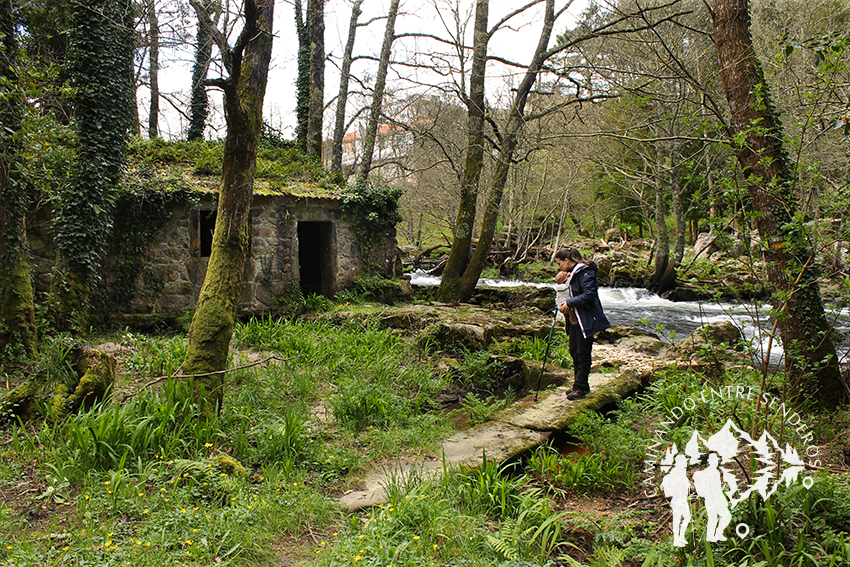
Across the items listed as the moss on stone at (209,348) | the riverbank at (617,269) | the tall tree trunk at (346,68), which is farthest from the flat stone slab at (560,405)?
the tall tree trunk at (346,68)

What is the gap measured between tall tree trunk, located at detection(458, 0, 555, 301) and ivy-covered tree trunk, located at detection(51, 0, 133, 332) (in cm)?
728

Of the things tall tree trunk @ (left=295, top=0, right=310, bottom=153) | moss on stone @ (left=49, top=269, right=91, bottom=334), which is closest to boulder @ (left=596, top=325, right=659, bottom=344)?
moss on stone @ (left=49, top=269, right=91, bottom=334)

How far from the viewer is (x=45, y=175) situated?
25.1ft

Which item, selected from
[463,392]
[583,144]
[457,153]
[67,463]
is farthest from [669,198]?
[67,463]

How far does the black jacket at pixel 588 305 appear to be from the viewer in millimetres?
5652

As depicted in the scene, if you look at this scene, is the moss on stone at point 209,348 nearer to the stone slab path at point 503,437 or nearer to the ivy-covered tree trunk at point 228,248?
the ivy-covered tree trunk at point 228,248

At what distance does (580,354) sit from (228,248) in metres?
3.91

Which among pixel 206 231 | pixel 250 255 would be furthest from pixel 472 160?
pixel 206 231

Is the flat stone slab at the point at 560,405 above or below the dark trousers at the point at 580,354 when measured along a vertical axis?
below

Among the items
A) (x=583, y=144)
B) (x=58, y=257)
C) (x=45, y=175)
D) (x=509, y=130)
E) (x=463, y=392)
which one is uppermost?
(x=583, y=144)

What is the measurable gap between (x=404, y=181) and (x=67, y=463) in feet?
74.5

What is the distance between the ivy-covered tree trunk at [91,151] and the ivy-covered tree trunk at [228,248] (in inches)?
185

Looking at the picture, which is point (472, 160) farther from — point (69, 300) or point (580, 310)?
point (69, 300)

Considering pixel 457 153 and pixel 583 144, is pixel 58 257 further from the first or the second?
pixel 583 144
